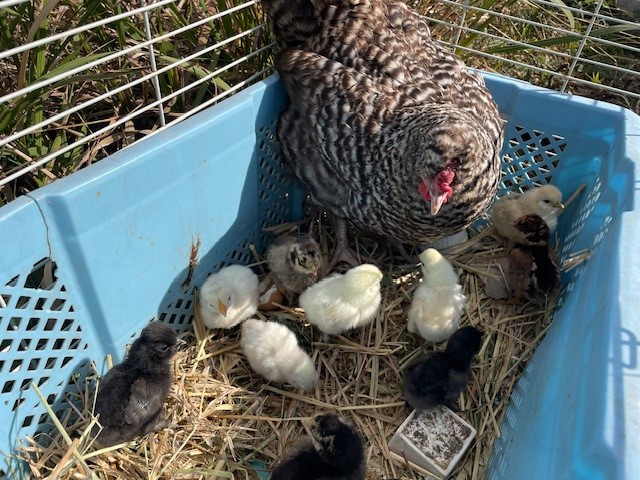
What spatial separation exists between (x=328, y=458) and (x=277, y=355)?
474 millimetres

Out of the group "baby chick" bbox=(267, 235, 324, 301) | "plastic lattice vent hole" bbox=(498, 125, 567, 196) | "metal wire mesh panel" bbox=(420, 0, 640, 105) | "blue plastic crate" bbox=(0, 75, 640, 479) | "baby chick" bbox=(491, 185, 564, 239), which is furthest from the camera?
"metal wire mesh panel" bbox=(420, 0, 640, 105)

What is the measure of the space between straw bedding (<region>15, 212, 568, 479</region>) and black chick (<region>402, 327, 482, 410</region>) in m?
0.15

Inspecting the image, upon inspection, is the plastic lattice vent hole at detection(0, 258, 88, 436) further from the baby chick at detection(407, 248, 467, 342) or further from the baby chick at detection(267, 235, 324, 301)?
the baby chick at detection(407, 248, 467, 342)

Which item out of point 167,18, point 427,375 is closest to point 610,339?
point 427,375

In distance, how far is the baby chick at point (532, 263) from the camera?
2.26m

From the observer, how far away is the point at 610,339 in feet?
4.77

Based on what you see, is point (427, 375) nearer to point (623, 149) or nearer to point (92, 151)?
point (623, 149)

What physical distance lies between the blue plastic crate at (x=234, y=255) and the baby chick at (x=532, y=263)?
0.10 metres

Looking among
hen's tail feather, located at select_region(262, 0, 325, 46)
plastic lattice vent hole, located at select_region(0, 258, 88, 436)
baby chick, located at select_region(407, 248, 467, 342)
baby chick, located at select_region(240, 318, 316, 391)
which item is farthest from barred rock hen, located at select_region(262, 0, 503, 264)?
plastic lattice vent hole, located at select_region(0, 258, 88, 436)

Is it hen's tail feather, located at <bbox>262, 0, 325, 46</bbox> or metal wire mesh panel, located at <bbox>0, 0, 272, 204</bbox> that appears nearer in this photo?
metal wire mesh panel, located at <bbox>0, 0, 272, 204</bbox>

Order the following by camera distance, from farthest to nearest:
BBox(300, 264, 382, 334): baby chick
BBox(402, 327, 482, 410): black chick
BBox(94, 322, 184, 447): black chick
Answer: BBox(300, 264, 382, 334): baby chick → BBox(402, 327, 482, 410): black chick → BBox(94, 322, 184, 447): black chick

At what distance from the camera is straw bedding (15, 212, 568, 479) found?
192 cm

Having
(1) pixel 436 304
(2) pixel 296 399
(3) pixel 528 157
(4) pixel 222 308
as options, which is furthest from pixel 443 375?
(3) pixel 528 157

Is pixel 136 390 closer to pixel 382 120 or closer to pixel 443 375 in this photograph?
pixel 443 375
